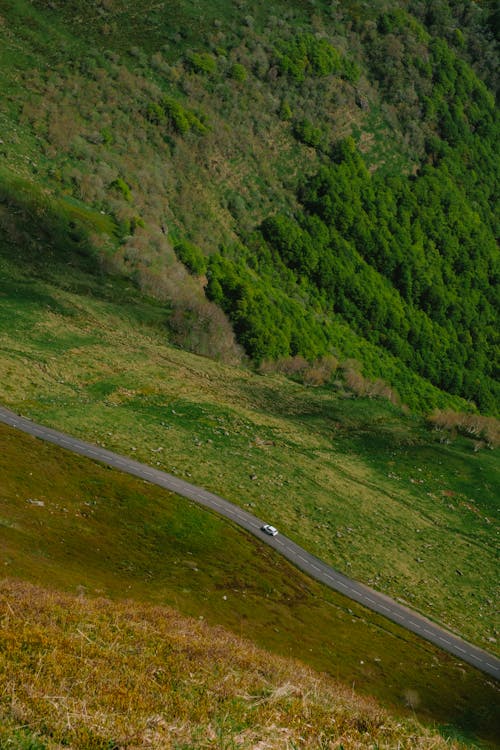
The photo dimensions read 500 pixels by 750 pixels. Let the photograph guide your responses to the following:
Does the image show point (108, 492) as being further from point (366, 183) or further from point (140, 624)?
point (366, 183)

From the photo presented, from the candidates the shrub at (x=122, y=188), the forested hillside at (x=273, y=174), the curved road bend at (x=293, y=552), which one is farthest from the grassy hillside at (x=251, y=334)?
the curved road bend at (x=293, y=552)

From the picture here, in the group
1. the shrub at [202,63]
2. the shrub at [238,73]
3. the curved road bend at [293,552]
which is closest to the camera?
the curved road bend at [293,552]

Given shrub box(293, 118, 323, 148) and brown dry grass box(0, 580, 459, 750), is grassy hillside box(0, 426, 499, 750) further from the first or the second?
shrub box(293, 118, 323, 148)

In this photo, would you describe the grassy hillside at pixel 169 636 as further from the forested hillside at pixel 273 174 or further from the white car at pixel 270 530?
the forested hillside at pixel 273 174

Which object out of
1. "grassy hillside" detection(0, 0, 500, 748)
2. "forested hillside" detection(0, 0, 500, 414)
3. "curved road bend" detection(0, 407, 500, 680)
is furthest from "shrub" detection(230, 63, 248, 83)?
"curved road bend" detection(0, 407, 500, 680)

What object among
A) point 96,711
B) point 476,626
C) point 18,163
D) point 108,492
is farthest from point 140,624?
point 18,163
